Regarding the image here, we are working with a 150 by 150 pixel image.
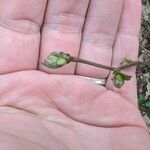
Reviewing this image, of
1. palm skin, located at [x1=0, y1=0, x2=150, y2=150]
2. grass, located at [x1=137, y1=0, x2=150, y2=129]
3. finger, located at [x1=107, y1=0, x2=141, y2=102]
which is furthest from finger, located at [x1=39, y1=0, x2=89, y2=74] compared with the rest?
grass, located at [x1=137, y1=0, x2=150, y2=129]

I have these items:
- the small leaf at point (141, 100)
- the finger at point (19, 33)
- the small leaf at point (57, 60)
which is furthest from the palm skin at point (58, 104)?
the small leaf at point (141, 100)

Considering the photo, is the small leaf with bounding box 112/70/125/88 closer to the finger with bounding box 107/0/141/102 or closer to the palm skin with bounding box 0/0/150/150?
the palm skin with bounding box 0/0/150/150

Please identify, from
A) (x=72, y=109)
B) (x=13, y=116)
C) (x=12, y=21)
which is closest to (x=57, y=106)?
(x=72, y=109)

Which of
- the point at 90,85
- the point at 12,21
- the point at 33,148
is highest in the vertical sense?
the point at 12,21

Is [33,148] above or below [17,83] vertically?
below

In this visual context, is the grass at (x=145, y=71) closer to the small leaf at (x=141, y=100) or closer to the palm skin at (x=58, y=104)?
the small leaf at (x=141, y=100)

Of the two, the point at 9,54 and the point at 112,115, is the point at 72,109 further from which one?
the point at 9,54

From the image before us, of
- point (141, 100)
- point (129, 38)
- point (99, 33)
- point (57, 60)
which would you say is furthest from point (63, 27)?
point (141, 100)

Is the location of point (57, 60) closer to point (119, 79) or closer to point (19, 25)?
point (119, 79)
